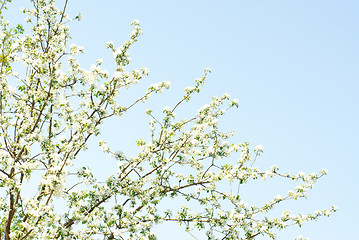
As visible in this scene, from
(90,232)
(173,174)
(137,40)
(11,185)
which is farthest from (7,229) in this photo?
(137,40)

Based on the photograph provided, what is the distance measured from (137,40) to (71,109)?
2.99 m

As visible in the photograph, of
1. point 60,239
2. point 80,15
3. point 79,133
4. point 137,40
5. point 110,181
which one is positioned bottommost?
point 60,239

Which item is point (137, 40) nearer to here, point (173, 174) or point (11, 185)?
point (173, 174)

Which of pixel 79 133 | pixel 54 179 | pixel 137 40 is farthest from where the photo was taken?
pixel 137 40

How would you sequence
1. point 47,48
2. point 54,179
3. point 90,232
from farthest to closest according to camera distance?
point 47,48 → point 90,232 → point 54,179

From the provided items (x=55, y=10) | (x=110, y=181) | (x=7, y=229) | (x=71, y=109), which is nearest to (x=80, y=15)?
(x=55, y=10)

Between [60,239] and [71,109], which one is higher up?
[71,109]

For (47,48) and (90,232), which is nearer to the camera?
(90,232)

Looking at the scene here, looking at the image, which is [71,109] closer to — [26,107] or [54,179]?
[26,107]

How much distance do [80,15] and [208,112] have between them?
5406 mm

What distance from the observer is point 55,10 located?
1372 centimetres

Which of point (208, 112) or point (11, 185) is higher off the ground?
point (208, 112)

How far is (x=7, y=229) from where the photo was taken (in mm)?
12172

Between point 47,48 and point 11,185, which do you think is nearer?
point 11,185
